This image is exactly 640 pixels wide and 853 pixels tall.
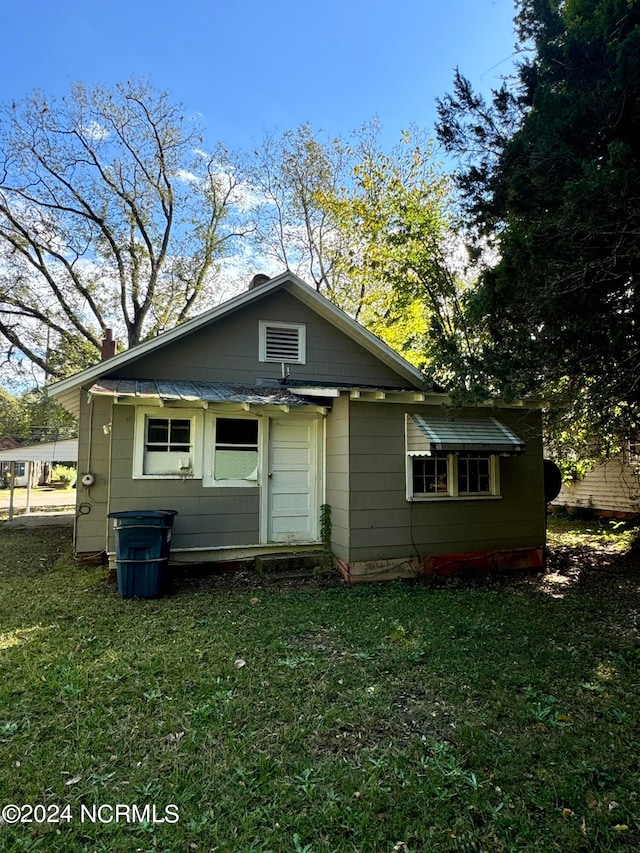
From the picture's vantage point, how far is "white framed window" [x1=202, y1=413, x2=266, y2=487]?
713cm

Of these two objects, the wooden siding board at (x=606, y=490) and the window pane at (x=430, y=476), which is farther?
the wooden siding board at (x=606, y=490)

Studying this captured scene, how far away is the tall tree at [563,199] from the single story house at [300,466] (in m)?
1.80

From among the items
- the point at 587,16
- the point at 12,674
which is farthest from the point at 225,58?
the point at 12,674

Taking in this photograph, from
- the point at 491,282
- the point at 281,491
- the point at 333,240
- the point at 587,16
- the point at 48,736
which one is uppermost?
the point at 333,240

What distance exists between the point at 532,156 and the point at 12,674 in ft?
21.6

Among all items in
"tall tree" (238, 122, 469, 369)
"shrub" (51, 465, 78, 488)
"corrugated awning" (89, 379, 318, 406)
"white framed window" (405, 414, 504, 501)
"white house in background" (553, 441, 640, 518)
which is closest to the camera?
"corrugated awning" (89, 379, 318, 406)

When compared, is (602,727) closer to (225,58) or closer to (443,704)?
(443,704)

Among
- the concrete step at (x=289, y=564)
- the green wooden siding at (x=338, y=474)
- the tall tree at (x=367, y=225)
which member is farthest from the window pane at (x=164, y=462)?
the tall tree at (x=367, y=225)

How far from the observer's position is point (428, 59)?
8.00 meters

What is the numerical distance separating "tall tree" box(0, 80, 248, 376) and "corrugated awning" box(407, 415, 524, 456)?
1378 cm

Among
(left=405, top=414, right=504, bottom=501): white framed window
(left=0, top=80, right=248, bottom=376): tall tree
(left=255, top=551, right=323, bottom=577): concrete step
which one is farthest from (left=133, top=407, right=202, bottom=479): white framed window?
(left=0, top=80, right=248, bottom=376): tall tree

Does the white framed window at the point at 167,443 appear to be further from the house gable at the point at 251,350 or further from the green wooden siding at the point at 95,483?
the house gable at the point at 251,350

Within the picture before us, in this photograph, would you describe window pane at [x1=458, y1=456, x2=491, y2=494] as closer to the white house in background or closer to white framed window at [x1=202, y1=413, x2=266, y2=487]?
white framed window at [x1=202, y1=413, x2=266, y2=487]

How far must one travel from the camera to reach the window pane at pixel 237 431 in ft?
23.7
